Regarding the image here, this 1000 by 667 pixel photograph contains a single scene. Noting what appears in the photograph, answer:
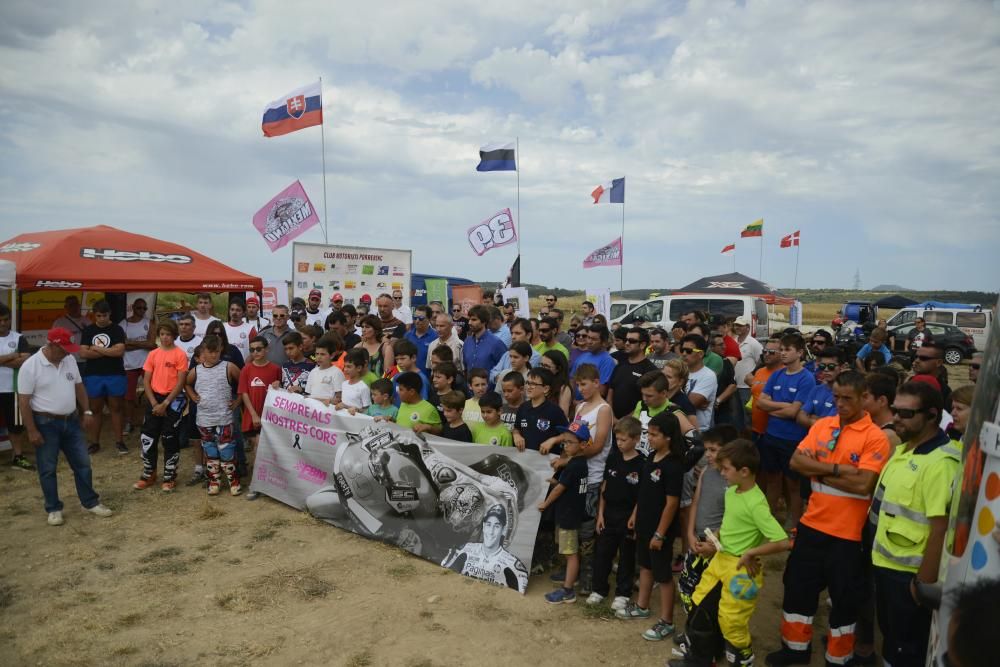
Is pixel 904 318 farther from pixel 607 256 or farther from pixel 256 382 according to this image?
pixel 256 382

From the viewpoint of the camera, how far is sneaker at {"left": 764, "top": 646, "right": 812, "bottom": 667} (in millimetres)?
4055

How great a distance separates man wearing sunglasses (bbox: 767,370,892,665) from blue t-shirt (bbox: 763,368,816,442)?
6.14 ft

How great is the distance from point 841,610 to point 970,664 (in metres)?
3.10

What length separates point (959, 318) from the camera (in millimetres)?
24375

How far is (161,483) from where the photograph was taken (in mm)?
7793

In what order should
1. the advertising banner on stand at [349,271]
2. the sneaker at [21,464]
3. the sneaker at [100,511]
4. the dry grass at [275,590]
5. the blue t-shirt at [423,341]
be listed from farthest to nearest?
the advertising banner on stand at [349,271]
the sneaker at [21,464]
the blue t-shirt at [423,341]
the sneaker at [100,511]
the dry grass at [275,590]

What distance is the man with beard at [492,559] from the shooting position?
5.24 m

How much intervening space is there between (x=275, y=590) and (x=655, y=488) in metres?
3.16

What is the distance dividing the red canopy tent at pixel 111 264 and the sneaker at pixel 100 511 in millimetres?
4254

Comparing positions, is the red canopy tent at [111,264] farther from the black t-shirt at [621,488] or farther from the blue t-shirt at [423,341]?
the black t-shirt at [621,488]

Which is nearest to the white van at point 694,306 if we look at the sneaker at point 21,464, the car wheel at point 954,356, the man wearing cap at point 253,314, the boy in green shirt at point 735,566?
the man wearing cap at point 253,314

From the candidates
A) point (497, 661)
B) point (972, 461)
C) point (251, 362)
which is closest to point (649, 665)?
point (497, 661)

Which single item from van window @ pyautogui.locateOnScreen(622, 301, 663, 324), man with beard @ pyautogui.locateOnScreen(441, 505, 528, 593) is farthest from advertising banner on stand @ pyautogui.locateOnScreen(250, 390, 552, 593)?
van window @ pyautogui.locateOnScreen(622, 301, 663, 324)

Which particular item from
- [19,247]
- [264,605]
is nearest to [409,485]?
[264,605]
